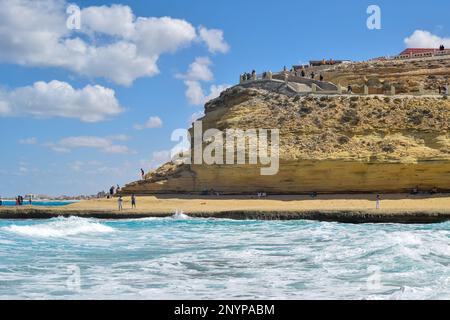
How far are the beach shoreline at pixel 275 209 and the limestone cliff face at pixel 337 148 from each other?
1.01m

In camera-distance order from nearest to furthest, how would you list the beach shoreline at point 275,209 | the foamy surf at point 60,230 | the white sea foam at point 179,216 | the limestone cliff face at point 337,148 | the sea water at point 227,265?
the sea water at point 227,265 → the foamy surf at point 60,230 → the beach shoreline at point 275,209 → the white sea foam at point 179,216 → the limestone cliff face at point 337,148

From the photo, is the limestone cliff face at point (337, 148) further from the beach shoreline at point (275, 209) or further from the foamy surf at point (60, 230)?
the foamy surf at point (60, 230)

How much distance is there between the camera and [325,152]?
34594 millimetres

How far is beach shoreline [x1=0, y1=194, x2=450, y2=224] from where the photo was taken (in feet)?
88.1

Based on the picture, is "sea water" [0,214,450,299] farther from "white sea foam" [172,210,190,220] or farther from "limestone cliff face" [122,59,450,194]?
"limestone cliff face" [122,59,450,194]

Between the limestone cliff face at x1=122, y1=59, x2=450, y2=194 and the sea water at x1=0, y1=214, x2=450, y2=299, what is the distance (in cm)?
1180

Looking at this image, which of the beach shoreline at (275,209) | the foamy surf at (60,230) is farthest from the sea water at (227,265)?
the beach shoreline at (275,209)

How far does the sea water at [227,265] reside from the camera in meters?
10.2

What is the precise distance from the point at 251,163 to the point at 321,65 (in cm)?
1792

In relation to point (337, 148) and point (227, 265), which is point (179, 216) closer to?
point (337, 148)

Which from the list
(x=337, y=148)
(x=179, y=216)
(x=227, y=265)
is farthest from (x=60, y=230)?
(x=337, y=148)

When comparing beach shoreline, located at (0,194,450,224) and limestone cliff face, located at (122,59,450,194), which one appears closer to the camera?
beach shoreline, located at (0,194,450,224)

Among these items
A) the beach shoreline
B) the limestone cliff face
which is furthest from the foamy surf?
the limestone cliff face
